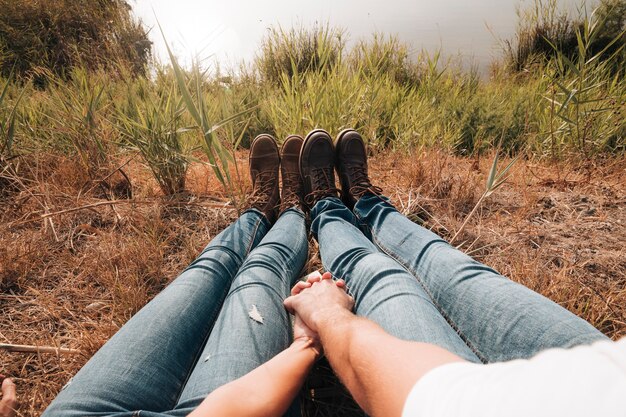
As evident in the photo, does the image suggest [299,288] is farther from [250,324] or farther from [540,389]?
[540,389]

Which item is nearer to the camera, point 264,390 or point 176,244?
point 264,390

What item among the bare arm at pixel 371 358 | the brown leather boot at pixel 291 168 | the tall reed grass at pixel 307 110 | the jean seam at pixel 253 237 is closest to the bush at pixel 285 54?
the tall reed grass at pixel 307 110

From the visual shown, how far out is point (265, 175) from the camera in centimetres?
156

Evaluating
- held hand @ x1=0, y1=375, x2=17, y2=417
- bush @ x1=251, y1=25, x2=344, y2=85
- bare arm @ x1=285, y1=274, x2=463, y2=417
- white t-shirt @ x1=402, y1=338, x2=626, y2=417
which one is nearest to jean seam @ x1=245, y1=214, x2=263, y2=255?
bare arm @ x1=285, y1=274, x2=463, y2=417

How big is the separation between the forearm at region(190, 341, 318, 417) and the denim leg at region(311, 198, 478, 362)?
0.82 feet

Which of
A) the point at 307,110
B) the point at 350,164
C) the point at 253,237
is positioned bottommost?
the point at 253,237

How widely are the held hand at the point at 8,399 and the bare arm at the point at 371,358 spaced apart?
0.73m

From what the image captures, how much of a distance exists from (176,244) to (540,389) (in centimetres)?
122

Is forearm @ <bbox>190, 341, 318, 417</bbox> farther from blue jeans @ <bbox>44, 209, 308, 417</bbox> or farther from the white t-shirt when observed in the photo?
the white t-shirt

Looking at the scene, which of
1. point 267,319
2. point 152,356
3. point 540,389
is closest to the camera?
point 540,389

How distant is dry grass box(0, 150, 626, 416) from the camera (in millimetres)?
848

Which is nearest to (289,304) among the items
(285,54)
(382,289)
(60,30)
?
(382,289)

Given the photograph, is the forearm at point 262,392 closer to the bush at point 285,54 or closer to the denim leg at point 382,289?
the denim leg at point 382,289

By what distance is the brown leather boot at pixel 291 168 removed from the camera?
1567 millimetres
